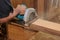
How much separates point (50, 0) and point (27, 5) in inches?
19.4

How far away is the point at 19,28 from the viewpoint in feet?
7.70

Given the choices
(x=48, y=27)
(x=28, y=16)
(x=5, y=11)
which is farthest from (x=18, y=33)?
(x=48, y=27)

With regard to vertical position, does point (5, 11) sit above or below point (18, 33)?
above

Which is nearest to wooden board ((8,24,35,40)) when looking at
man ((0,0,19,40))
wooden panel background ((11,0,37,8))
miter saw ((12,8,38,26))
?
miter saw ((12,8,38,26))

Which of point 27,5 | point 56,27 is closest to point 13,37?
point 27,5

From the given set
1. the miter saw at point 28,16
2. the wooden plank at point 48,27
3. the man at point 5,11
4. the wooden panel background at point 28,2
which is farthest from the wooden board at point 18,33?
the wooden plank at point 48,27

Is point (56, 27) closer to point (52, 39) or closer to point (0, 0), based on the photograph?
point (52, 39)

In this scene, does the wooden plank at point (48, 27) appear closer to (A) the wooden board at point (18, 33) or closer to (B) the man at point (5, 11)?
(B) the man at point (5, 11)

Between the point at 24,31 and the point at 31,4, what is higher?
the point at 31,4

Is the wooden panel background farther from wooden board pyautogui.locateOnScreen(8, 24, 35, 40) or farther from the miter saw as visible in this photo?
wooden board pyautogui.locateOnScreen(8, 24, 35, 40)

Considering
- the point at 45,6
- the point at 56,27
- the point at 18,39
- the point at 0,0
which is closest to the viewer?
the point at 56,27

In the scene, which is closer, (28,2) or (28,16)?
(28,16)

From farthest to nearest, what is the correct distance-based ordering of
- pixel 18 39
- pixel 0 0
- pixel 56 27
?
pixel 18 39 → pixel 0 0 → pixel 56 27

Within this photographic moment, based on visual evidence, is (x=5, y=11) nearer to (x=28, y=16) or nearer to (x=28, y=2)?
(x=28, y=16)
